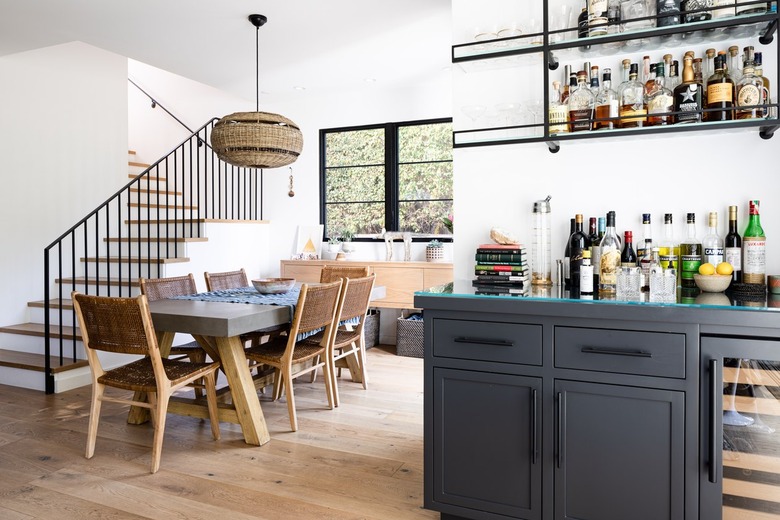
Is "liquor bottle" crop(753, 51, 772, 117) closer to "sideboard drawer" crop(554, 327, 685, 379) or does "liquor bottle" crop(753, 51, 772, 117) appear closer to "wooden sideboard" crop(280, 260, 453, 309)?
"sideboard drawer" crop(554, 327, 685, 379)

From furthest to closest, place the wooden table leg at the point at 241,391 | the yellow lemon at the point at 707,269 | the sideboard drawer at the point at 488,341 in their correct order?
1. the wooden table leg at the point at 241,391
2. the yellow lemon at the point at 707,269
3. the sideboard drawer at the point at 488,341

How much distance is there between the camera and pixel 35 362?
13.7 feet

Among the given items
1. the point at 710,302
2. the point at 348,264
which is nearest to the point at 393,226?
the point at 348,264

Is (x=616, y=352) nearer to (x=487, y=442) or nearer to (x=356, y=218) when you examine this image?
(x=487, y=442)

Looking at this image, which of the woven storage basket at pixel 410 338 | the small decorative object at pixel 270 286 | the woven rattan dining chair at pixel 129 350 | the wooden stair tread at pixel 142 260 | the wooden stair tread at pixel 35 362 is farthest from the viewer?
the woven storage basket at pixel 410 338

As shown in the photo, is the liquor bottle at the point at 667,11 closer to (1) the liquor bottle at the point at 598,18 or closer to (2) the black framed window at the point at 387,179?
(1) the liquor bottle at the point at 598,18

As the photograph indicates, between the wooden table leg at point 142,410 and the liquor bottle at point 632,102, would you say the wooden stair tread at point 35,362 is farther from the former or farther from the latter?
the liquor bottle at point 632,102

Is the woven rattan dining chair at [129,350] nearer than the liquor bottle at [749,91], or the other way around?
the liquor bottle at [749,91]

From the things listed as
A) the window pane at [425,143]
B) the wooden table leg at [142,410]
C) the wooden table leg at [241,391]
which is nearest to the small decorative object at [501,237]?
the wooden table leg at [241,391]

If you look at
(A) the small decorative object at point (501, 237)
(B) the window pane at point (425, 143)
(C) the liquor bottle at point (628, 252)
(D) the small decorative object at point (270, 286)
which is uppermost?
(B) the window pane at point (425, 143)

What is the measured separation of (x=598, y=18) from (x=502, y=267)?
111 centimetres

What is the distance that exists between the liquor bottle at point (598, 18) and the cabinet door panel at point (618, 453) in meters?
1.45

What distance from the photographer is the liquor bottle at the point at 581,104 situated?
227cm

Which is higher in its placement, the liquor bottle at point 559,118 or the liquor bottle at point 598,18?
the liquor bottle at point 598,18
